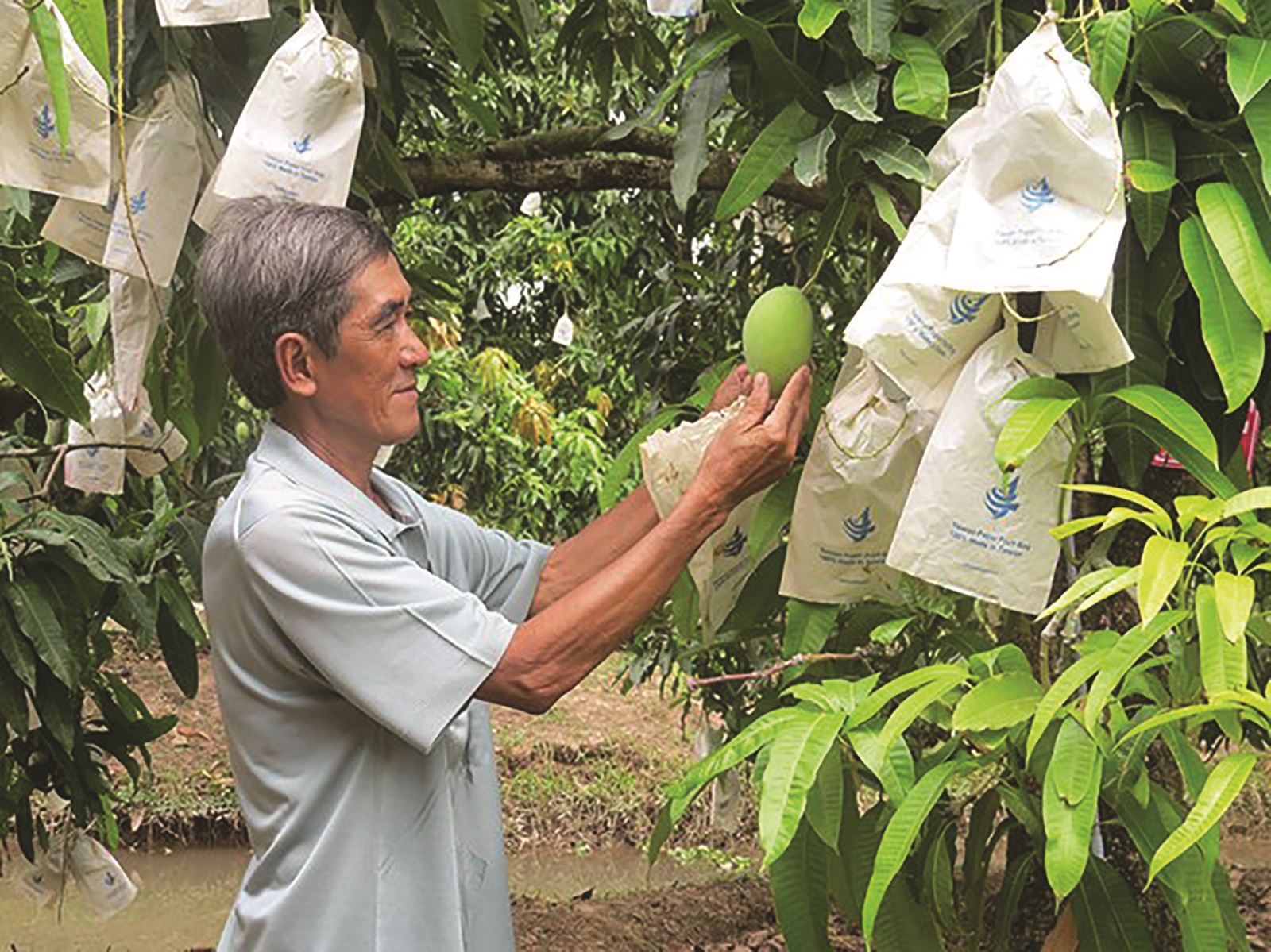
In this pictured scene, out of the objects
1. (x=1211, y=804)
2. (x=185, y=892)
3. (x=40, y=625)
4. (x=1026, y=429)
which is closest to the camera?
(x=1211, y=804)

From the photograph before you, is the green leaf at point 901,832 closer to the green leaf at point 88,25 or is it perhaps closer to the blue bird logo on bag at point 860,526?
the blue bird logo on bag at point 860,526

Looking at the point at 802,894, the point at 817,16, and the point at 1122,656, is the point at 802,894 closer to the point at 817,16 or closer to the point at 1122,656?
the point at 1122,656

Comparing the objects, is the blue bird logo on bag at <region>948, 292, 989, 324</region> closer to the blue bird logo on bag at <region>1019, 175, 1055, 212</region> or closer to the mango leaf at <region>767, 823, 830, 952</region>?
the blue bird logo on bag at <region>1019, 175, 1055, 212</region>

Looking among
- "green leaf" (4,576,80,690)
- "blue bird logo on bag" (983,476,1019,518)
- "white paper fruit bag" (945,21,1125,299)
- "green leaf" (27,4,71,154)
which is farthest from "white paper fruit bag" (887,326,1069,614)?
"green leaf" (4,576,80,690)

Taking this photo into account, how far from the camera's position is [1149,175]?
4.42 feet

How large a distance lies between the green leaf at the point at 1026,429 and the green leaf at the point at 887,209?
23 cm

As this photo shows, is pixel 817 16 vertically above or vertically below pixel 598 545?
above

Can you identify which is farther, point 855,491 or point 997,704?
point 855,491

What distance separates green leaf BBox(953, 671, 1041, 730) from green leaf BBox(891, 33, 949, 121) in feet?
1.58

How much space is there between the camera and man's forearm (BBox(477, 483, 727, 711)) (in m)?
1.46

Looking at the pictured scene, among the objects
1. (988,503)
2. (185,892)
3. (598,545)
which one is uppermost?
(988,503)

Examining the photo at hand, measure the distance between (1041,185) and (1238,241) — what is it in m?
0.16

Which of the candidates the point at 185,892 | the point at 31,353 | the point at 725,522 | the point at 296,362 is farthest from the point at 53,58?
the point at 185,892

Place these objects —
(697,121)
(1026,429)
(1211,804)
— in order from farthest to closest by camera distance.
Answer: (697,121), (1026,429), (1211,804)
